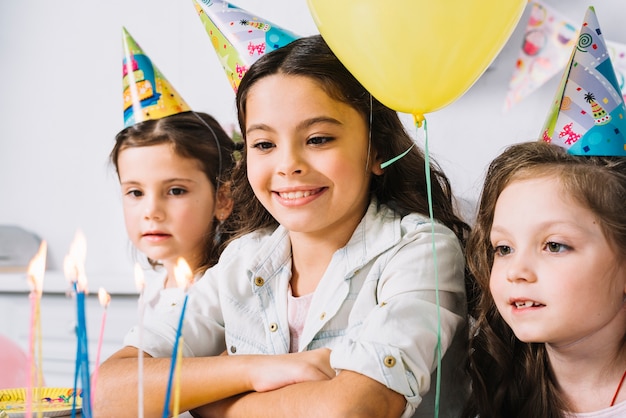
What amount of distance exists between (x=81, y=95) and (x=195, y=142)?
38.6 inches

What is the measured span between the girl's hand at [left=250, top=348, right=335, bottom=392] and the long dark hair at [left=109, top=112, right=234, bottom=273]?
56 cm

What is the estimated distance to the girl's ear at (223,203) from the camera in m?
1.75

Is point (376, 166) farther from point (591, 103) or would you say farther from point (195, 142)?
point (195, 142)

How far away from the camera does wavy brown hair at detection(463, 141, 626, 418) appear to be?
112cm

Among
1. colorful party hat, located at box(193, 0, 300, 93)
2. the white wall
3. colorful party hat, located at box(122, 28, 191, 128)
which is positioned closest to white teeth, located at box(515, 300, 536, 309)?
colorful party hat, located at box(193, 0, 300, 93)

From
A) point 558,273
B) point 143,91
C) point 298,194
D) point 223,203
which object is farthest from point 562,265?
point 143,91

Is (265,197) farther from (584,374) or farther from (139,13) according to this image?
(139,13)

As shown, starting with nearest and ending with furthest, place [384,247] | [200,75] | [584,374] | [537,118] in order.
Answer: [584,374], [384,247], [537,118], [200,75]

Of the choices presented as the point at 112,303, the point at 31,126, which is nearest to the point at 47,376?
the point at 112,303

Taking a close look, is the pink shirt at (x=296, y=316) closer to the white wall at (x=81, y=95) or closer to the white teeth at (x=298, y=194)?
the white teeth at (x=298, y=194)

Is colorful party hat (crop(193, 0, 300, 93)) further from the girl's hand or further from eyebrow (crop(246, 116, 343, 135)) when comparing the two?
the girl's hand

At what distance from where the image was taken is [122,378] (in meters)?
1.23

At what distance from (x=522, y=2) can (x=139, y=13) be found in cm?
160

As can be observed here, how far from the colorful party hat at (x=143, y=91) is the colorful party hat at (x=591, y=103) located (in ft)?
3.05
